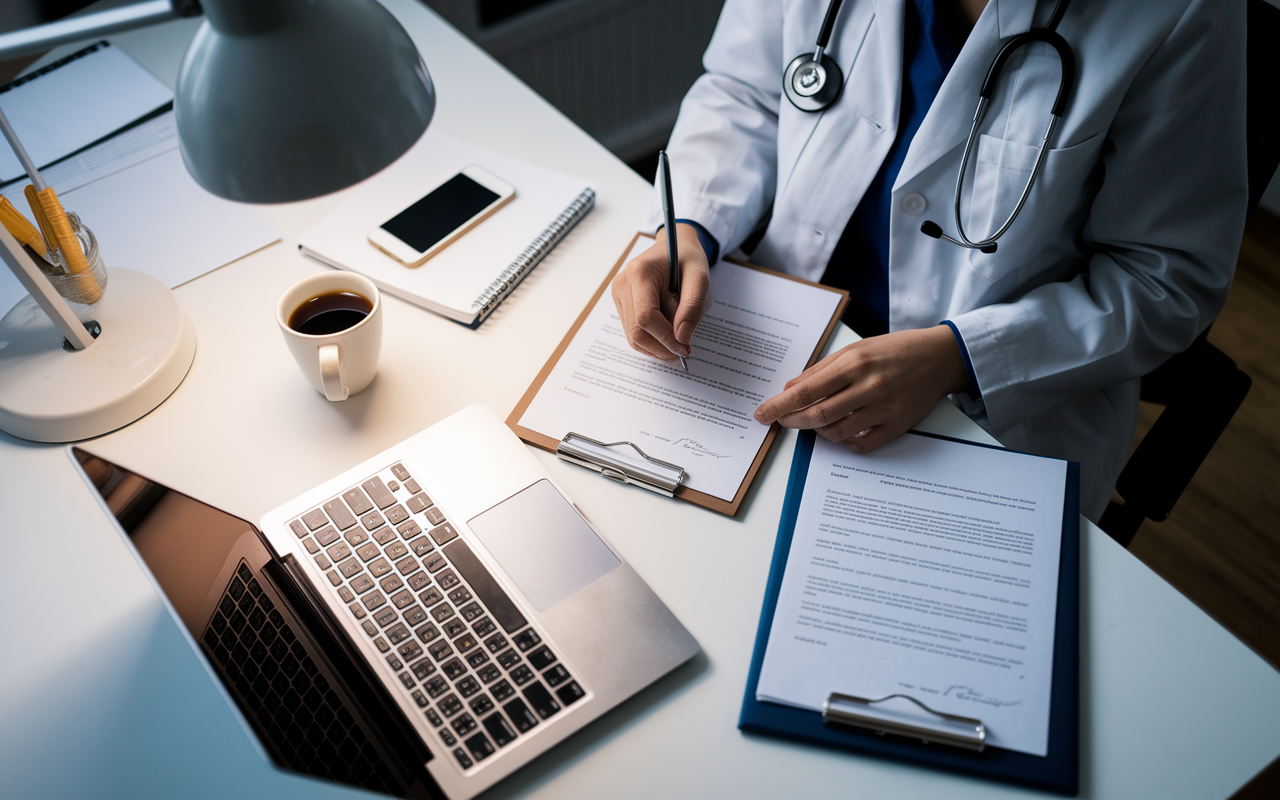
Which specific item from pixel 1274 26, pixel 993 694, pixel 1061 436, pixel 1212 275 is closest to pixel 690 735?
pixel 993 694

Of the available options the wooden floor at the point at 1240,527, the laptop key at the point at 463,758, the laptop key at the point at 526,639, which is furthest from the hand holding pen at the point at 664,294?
the wooden floor at the point at 1240,527

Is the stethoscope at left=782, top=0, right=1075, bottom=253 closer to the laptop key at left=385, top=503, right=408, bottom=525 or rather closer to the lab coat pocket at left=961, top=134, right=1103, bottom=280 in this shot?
the lab coat pocket at left=961, top=134, right=1103, bottom=280

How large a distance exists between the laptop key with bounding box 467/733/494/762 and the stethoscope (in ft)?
2.31

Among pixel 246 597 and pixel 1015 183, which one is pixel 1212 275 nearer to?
pixel 1015 183

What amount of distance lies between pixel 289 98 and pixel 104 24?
0.54ft

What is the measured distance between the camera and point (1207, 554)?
1.63 meters

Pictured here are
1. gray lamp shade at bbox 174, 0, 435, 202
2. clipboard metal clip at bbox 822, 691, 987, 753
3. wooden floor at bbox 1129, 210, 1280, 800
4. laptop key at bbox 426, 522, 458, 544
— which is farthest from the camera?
wooden floor at bbox 1129, 210, 1280, 800

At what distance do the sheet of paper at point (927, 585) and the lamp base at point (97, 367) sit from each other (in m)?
0.68

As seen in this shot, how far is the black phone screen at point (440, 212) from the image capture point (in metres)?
1.01

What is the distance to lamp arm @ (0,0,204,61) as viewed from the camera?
0.56 m

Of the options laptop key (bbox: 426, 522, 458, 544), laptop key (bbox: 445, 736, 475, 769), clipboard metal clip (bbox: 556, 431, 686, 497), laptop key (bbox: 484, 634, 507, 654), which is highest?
clipboard metal clip (bbox: 556, 431, 686, 497)

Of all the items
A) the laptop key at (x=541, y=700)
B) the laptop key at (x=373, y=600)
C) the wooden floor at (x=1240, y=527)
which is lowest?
the wooden floor at (x=1240, y=527)

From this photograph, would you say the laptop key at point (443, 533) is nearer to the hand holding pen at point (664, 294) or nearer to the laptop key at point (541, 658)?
the laptop key at point (541, 658)

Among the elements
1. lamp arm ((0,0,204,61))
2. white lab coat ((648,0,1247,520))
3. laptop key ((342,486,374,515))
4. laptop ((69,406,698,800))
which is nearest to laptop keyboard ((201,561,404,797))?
laptop ((69,406,698,800))
